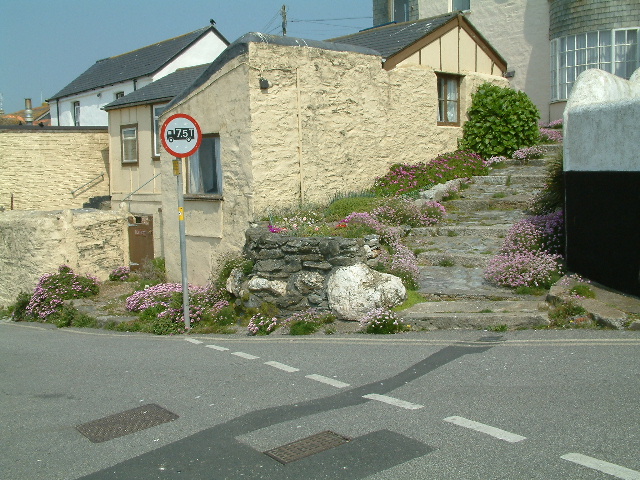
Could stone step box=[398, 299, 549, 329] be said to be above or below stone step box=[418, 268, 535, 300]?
below

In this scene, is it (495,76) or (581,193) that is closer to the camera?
(581,193)

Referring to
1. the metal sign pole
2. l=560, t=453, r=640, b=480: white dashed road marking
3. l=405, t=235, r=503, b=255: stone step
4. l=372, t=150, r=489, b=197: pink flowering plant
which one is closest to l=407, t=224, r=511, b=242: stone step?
l=405, t=235, r=503, b=255: stone step

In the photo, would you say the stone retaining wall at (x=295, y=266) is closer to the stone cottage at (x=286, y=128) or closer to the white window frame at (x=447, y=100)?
the stone cottage at (x=286, y=128)

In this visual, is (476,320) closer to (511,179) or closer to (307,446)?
(307,446)

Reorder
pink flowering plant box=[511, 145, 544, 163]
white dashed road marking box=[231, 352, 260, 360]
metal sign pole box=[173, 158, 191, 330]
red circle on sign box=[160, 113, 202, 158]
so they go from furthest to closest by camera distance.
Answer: pink flowering plant box=[511, 145, 544, 163] < metal sign pole box=[173, 158, 191, 330] < red circle on sign box=[160, 113, 202, 158] < white dashed road marking box=[231, 352, 260, 360]

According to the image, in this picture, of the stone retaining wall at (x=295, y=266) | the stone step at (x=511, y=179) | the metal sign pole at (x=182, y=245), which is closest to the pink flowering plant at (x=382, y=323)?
the stone retaining wall at (x=295, y=266)

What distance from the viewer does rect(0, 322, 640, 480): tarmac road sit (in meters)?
4.83

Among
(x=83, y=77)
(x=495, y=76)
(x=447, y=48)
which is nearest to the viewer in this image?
(x=447, y=48)

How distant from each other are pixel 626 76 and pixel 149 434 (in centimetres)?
1774

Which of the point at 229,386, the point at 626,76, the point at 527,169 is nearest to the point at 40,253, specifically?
the point at 229,386

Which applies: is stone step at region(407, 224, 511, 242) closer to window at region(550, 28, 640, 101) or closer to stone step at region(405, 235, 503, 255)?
stone step at region(405, 235, 503, 255)

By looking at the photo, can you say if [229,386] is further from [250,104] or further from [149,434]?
[250,104]

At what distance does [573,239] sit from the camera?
9836 millimetres

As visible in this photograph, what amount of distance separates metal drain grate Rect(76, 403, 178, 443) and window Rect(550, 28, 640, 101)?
666 inches
